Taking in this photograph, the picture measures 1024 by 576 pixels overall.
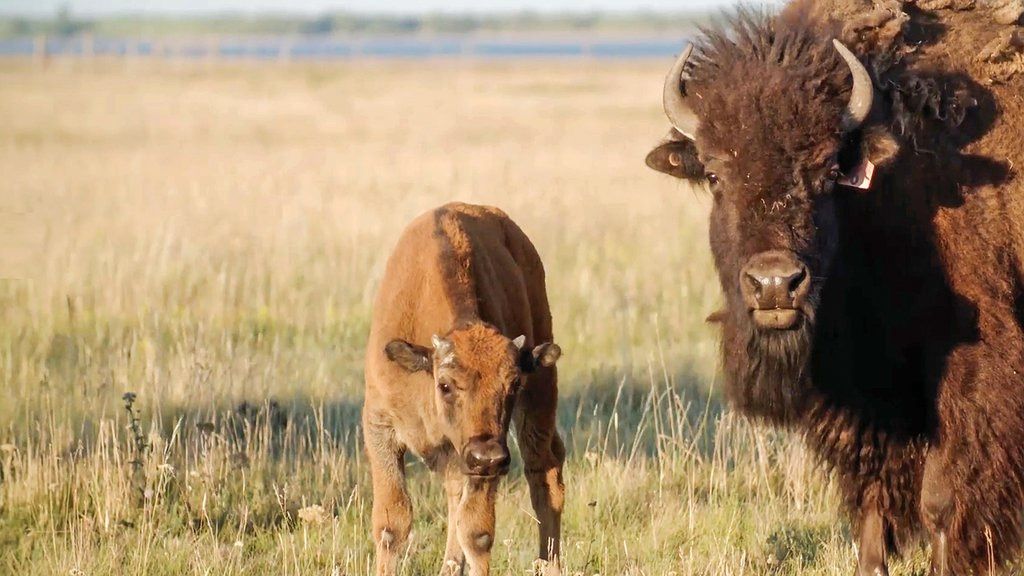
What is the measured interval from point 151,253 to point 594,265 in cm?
486

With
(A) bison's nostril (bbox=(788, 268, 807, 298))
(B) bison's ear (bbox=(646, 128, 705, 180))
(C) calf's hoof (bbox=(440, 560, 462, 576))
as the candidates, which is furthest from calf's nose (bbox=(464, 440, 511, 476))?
(B) bison's ear (bbox=(646, 128, 705, 180))

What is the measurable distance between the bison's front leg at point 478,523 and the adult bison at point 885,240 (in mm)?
1419

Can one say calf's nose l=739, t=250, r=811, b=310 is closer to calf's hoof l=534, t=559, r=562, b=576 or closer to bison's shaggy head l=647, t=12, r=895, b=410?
bison's shaggy head l=647, t=12, r=895, b=410

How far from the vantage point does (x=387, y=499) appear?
21.8ft

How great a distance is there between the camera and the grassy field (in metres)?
7.33

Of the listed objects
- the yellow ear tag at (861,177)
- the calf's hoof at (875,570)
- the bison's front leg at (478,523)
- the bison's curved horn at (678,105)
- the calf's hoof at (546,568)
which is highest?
the bison's curved horn at (678,105)

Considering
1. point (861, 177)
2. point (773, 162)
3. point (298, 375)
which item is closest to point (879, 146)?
point (861, 177)

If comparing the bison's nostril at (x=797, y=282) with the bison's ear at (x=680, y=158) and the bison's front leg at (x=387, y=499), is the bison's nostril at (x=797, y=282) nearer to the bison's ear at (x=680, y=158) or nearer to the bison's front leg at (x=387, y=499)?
the bison's ear at (x=680, y=158)

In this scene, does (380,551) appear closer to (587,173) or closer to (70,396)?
(70,396)

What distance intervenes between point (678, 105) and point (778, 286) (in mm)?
1201

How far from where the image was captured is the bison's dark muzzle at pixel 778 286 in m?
5.84

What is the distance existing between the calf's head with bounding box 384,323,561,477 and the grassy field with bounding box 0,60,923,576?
0.94 m

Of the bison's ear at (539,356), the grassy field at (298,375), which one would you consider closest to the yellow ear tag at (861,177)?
the bison's ear at (539,356)

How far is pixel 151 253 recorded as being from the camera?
45.7 feet
